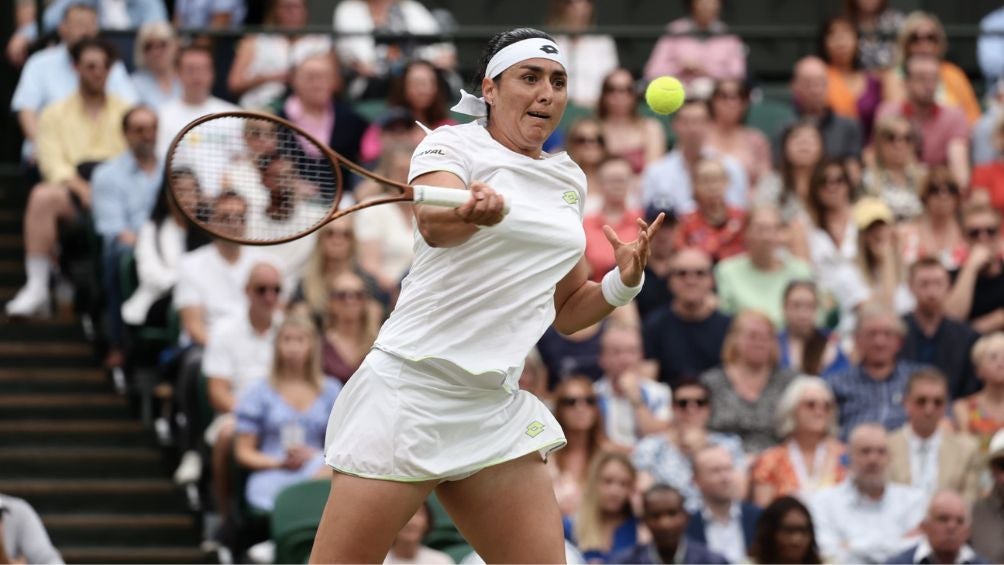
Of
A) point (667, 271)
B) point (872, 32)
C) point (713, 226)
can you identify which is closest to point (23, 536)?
point (667, 271)

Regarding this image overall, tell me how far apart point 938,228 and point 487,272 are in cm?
632

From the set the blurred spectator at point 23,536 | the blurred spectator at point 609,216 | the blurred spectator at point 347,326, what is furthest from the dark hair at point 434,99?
the blurred spectator at point 23,536

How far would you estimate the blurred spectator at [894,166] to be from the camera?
37.1 ft

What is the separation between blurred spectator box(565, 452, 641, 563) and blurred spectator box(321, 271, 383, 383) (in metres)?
1.38

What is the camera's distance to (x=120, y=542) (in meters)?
9.82

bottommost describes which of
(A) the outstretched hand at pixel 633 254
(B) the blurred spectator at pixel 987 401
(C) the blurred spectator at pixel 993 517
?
(C) the blurred spectator at pixel 993 517

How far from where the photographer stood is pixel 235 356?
9500 mm

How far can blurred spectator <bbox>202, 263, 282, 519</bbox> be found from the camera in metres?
9.29

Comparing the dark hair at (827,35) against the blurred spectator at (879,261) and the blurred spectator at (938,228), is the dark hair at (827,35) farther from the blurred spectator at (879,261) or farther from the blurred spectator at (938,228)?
Result: the blurred spectator at (879,261)

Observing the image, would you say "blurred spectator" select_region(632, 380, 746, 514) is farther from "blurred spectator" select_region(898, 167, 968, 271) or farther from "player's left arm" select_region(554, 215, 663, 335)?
"player's left arm" select_region(554, 215, 663, 335)

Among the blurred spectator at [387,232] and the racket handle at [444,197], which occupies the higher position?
the racket handle at [444,197]

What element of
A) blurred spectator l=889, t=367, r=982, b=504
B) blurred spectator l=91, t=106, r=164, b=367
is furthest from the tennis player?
blurred spectator l=91, t=106, r=164, b=367

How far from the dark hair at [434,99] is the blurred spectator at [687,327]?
1.87 meters

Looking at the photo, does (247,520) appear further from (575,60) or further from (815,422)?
(575,60)
